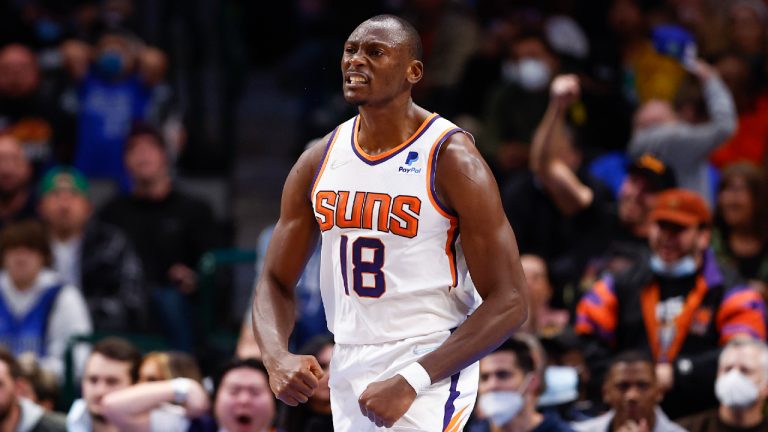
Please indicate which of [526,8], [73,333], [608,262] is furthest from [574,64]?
[73,333]

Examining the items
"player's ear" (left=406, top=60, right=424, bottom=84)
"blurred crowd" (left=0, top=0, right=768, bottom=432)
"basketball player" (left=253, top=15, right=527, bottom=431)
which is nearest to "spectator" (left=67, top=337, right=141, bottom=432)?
"blurred crowd" (left=0, top=0, right=768, bottom=432)

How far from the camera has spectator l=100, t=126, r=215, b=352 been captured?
939cm

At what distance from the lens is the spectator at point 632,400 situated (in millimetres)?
6777

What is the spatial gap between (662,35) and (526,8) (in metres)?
2.45

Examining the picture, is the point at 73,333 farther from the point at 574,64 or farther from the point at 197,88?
the point at 574,64

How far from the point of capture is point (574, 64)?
10852 mm

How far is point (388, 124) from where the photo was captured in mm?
4594

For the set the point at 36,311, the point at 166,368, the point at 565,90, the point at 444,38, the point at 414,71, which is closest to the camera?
the point at 414,71

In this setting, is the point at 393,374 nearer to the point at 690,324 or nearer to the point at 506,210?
the point at 690,324

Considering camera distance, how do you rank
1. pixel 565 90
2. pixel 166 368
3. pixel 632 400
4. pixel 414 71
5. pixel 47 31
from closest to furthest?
1. pixel 414 71
2. pixel 632 400
3. pixel 166 368
4. pixel 565 90
5. pixel 47 31

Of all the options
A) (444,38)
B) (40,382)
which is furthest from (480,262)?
(444,38)

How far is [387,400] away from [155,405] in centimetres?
275

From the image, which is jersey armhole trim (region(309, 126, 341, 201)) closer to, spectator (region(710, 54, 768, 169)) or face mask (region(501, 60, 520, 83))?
face mask (region(501, 60, 520, 83))

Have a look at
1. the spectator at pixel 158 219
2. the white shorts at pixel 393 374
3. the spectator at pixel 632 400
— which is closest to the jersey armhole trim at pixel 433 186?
the white shorts at pixel 393 374
